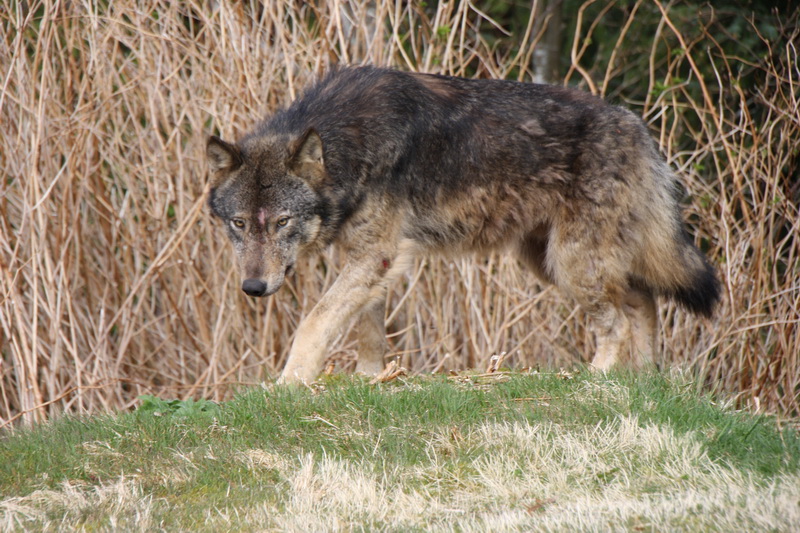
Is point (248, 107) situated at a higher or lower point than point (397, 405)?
higher

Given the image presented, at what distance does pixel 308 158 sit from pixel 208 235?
207cm

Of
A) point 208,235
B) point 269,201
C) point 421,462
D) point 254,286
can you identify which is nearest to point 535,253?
point 269,201

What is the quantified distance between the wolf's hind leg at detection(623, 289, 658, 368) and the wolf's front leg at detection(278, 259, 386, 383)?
6.30ft

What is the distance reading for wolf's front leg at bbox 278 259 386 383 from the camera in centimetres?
506

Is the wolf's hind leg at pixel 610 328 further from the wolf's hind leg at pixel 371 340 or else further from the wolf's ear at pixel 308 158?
the wolf's ear at pixel 308 158

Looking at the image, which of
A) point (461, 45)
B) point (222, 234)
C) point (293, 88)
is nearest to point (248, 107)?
point (293, 88)

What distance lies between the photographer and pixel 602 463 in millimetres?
3730

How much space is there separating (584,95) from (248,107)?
262 cm

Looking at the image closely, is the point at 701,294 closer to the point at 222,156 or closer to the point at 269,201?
the point at 269,201

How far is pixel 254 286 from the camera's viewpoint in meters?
5.00

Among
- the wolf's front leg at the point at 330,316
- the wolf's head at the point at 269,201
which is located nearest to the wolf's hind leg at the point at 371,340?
the wolf's front leg at the point at 330,316

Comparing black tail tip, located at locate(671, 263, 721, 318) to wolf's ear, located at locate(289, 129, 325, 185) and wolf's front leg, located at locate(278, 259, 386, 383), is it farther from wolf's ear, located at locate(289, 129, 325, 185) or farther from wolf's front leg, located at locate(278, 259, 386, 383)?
wolf's ear, located at locate(289, 129, 325, 185)

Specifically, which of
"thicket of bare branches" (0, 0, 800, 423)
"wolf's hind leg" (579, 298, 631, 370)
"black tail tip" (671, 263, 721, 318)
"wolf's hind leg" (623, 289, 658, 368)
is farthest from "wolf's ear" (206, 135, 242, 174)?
"black tail tip" (671, 263, 721, 318)

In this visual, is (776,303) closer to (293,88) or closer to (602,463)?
(602,463)
